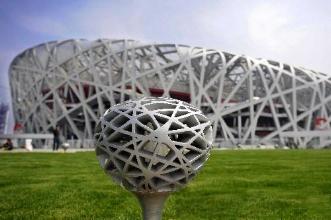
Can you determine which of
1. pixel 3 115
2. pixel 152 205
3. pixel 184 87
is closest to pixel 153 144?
pixel 152 205

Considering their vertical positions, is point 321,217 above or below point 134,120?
below

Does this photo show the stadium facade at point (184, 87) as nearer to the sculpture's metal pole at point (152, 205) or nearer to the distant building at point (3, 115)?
the sculpture's metal pole at point (152, 205)

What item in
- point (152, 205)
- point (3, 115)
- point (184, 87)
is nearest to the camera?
point (152, 205)

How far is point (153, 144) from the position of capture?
4609mm

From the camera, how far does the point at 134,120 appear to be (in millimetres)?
4617

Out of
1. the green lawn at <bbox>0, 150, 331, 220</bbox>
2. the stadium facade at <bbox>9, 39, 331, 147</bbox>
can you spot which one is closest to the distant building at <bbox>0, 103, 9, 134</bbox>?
the stadium facade at <bbox>9, 39, 331, 147</bbox>

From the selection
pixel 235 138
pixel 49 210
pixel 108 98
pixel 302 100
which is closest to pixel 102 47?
pixel 108 98

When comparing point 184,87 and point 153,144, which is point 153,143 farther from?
point 184,87

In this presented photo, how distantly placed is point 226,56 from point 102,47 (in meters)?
17.1

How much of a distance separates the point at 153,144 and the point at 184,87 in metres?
59.3

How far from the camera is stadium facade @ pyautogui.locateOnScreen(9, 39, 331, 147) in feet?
201

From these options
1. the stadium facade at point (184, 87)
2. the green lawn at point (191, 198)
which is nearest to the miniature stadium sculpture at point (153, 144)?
the green lawn at point (191, 198)

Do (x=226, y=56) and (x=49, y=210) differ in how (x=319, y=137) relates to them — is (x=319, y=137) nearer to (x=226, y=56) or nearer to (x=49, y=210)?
(x=226, y=56)

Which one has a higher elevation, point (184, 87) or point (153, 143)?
point (184, 87)
